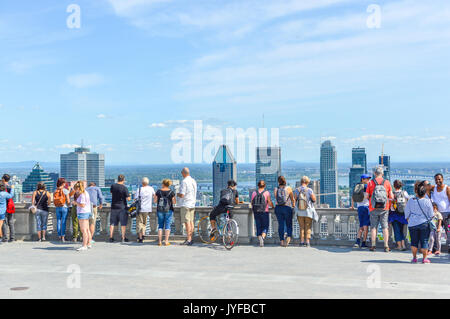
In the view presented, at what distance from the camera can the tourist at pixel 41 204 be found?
579 inches

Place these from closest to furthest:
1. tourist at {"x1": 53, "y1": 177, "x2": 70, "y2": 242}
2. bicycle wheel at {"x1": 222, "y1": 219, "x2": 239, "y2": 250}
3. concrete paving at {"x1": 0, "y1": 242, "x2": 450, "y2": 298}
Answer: concrete paving at {"x1": 0, "y1": 242, "x2": 450, "y2": 298}, bicycle wheel at {"x1": 222, "y1": 219, "x2": 239, "y2": 250}, tourist at {"x1": 53, "y1": 177, "x2": 70, "y2": 242}

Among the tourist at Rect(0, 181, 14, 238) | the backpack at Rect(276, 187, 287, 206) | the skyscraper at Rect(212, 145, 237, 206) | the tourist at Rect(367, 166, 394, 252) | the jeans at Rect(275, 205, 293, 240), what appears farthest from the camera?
the skyscraper at Rect(212, 145, 237, 206)

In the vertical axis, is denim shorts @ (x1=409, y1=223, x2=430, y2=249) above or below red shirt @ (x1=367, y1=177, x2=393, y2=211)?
below

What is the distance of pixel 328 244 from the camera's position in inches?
527

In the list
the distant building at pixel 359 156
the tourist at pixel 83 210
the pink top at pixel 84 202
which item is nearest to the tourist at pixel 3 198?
the tourist at pixel 83 210

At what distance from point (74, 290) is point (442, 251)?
8.36 m

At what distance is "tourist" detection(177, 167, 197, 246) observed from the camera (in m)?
13.7

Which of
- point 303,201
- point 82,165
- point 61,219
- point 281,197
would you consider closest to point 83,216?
point 61,219

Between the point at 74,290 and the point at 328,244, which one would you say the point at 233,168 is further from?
the point at 74,290

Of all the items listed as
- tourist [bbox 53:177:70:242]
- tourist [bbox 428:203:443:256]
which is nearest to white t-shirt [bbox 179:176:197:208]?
tourist [bbox 53:177:70:242]

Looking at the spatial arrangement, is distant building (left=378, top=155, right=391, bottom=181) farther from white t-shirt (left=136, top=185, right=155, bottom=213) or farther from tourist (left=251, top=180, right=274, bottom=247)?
white t-shirt (left=136, top=185, right=155, bottom=213)

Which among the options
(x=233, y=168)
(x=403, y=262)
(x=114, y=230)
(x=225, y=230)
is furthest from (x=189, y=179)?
(x=233, y=168)

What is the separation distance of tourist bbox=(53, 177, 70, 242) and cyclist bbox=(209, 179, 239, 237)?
404 cm

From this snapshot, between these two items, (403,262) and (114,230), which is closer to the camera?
(403,262)
